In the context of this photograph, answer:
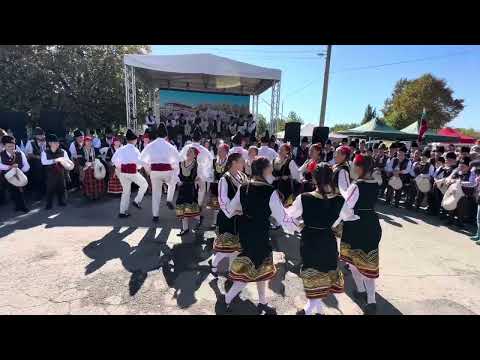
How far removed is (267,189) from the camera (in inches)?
109

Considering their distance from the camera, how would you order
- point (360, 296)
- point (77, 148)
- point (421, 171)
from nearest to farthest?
point (360, 296)
point (77, 148)
point (421, 171)

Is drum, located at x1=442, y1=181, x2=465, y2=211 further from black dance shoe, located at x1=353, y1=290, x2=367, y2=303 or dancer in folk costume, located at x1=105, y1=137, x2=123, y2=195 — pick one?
dancer in folk costume, located at x1=105, y1=137, x2=123, y2=195

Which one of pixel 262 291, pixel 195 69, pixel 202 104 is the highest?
pixel 195 69

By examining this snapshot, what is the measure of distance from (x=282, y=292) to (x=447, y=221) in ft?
20.5

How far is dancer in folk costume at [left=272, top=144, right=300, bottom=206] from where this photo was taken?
16.8 ft

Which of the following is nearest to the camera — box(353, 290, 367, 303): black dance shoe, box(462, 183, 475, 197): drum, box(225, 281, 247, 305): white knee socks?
box(225, 281, 247, 305): white knee socks

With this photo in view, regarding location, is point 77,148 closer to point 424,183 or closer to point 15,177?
point 15,177

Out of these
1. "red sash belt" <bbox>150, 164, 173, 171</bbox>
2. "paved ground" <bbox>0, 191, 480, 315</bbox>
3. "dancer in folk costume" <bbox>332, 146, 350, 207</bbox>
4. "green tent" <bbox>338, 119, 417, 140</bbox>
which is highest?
"green tent" <bbox>338, 119, 417, 140</bbox>

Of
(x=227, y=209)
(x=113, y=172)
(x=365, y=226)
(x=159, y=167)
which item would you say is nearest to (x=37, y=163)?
(x=113, y=172)

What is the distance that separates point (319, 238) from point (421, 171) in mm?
7088

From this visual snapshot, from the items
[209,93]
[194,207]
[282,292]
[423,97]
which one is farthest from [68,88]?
[423,97]

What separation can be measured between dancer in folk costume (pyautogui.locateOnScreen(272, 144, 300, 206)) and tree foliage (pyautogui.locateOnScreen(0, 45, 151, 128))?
16670 mm

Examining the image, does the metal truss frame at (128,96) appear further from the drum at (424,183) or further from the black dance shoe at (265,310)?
the drum at (424,183)

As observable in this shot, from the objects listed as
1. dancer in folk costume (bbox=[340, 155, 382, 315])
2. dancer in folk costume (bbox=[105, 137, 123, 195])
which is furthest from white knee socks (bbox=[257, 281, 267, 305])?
dancer in folk costume (bbox=[105, 137, 123, 195])
